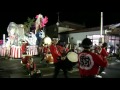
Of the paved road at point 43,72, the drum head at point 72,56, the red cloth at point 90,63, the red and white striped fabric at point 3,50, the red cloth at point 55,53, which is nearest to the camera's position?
the red cloth at point 90,63

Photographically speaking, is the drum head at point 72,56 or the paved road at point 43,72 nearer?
the drum head at point 72,56

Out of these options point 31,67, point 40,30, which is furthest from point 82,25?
point 31,67

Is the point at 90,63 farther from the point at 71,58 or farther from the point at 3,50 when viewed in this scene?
the point at 3,50

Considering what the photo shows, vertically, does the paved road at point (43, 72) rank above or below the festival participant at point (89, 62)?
below

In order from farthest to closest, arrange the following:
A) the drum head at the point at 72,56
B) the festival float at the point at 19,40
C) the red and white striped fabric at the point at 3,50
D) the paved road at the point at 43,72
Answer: the red and white striped fabric at the point at 3,50 < the festival float at the point at 19,40 < the paved road at the point at 43,72 < the drum head at the point at 72,56

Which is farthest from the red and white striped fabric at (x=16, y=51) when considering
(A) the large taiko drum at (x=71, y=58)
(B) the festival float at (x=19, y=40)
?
(A) the large taiko drum at (x=71, y=58)

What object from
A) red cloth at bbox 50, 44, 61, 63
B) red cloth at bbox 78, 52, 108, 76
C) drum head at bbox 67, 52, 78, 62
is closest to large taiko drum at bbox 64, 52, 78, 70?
drum head at bbox 67, 52, 78, 62

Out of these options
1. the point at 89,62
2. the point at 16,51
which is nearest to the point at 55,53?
the point at 89,62

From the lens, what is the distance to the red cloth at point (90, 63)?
4.76 metres

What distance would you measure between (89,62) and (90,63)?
0.11 feet

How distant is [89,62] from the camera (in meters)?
4.89

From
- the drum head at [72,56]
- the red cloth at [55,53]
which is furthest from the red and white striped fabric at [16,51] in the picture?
the drum head at [72,56]

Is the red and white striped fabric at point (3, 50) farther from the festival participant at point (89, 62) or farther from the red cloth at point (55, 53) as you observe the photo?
the festival participant at point (89, 62)

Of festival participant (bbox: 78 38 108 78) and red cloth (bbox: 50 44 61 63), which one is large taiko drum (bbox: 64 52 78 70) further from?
festival participant (bbox: 78 38 108 78)
